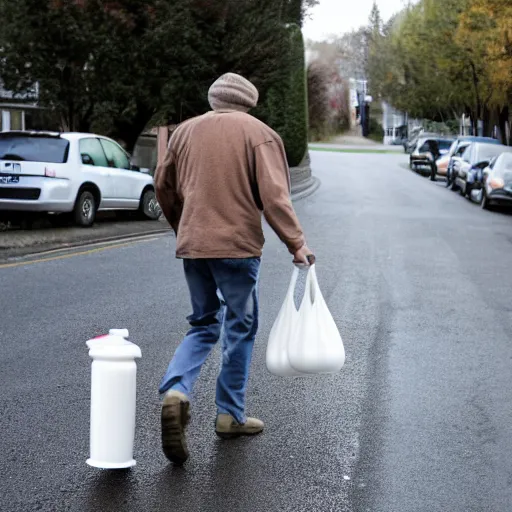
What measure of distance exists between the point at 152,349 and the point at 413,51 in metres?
50.0

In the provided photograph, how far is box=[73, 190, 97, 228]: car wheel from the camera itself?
58.6ft

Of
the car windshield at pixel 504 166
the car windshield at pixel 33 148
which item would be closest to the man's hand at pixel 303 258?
the car windshield at pixel 33 148

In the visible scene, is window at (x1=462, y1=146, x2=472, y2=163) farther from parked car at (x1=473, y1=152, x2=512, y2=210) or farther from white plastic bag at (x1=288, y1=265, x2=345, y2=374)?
white plastic bag at (x1=288, y1=265, x2=345, y2=374)

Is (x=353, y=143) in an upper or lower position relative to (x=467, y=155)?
upper

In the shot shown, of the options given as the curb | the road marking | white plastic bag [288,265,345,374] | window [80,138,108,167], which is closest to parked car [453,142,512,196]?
window [80,138,108,167]

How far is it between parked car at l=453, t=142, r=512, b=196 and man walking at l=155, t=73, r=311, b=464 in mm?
24438

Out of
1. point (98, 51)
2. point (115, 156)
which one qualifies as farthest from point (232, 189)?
point (98, 51)

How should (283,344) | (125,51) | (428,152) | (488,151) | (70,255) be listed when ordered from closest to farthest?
(283,344), (70,255), (125,51), (488,151), (428,152)

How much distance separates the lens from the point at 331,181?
119 feet

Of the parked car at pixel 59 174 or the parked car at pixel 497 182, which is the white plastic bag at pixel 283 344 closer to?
the parked car at pixel 59 174

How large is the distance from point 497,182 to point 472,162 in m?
5.81

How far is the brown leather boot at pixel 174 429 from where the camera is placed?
191 inches

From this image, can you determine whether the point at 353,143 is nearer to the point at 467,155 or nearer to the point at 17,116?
the point at 17,116

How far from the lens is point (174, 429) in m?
4.86
